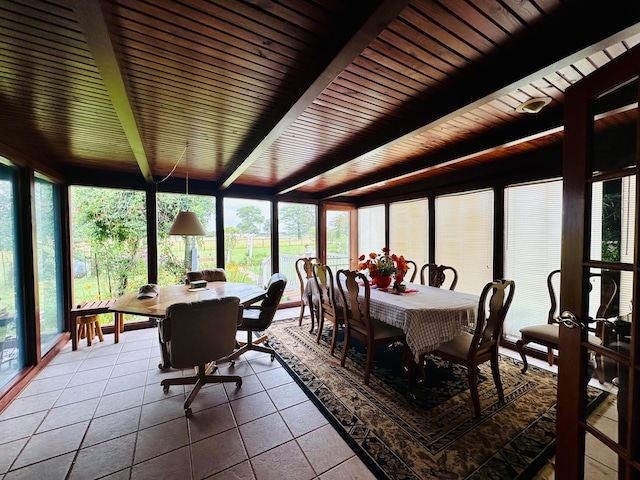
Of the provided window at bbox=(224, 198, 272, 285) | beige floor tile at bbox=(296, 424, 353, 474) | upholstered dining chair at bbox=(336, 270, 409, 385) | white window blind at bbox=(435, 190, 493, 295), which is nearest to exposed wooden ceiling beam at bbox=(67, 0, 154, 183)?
upholstered dining chair at bbox=(336, 270, 409, 385)

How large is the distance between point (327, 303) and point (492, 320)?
5.91 feet

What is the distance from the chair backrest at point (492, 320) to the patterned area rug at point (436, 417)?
468 mm

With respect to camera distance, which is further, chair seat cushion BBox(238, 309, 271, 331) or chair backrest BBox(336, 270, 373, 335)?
chair seat cushion BBox(238, 309, 271, 331)

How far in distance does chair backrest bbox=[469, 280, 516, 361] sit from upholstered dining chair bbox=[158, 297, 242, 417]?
76.6 inches

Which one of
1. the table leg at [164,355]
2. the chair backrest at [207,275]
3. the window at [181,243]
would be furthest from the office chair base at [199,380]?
the window at [181,243]

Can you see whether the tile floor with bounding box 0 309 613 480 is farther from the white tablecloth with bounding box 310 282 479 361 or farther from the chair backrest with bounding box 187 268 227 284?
the chair backrest with bounding box 187 268 227 284

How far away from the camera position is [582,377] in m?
1.15

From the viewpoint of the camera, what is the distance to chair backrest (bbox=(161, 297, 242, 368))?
6.40ft

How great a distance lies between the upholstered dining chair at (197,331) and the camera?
1954 mm

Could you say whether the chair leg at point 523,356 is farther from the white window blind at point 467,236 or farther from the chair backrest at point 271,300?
the chair backrest at point 271,300

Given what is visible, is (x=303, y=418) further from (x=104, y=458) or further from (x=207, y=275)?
(x=207, y=275)

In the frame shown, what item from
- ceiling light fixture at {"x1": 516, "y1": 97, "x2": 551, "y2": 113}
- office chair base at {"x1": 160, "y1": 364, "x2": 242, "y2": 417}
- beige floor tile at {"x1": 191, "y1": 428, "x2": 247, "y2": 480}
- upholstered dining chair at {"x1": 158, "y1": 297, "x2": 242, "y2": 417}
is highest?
ceiling light fixture at {"x1": 516, "y1": 97, "x2": 551, "y2": 113}

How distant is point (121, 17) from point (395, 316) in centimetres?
263

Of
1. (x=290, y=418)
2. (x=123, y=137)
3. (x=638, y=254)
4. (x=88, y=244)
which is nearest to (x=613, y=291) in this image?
(x=638, y=254)
